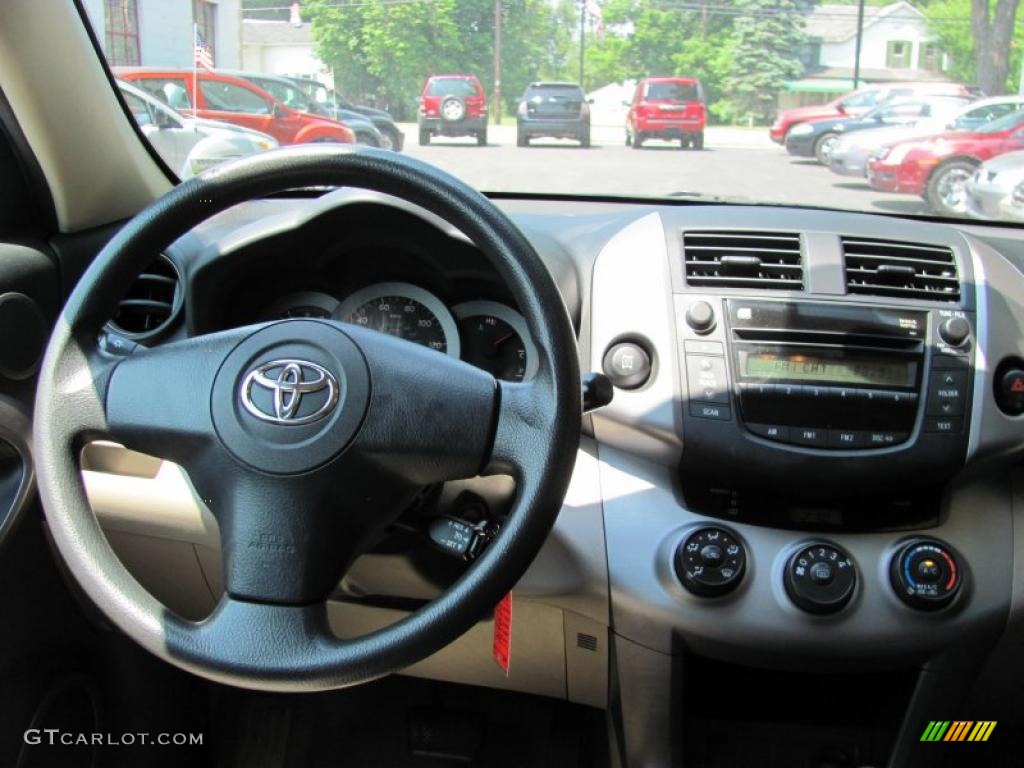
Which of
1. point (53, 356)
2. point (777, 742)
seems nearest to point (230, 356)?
point (53, 356)

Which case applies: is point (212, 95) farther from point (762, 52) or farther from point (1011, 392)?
point (1011, 392)

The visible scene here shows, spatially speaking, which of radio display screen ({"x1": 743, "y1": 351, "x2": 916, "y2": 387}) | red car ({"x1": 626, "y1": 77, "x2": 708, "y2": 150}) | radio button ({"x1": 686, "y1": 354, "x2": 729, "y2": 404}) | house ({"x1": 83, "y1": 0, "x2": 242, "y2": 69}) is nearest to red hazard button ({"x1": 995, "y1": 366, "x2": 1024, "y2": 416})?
radio display screen ({"x1": 743, "y1": 351, "x2": 916, "y2": 387})

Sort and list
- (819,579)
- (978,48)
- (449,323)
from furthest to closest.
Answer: (978,48) < (449,323) < (819,579)

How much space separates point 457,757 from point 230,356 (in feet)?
4.81

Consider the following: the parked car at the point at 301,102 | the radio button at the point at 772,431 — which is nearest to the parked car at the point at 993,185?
the radio button at the point at 772,431

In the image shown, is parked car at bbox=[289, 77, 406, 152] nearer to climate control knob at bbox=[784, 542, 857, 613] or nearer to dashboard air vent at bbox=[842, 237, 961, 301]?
dashboard air vent at bbox=[842, 237, 961, 301]

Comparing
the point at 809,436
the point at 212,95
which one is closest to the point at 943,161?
the point at 809,436

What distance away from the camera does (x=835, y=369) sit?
177 centimetres

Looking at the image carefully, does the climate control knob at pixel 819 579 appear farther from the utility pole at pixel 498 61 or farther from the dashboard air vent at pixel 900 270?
the utility pole at pixel 498 61

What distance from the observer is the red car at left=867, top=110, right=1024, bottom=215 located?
2.04m

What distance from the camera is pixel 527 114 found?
2.20 meters

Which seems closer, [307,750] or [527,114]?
[527,114]

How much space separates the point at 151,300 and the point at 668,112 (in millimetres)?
1156

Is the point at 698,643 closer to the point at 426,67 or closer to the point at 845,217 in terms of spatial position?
the point at 845,217
